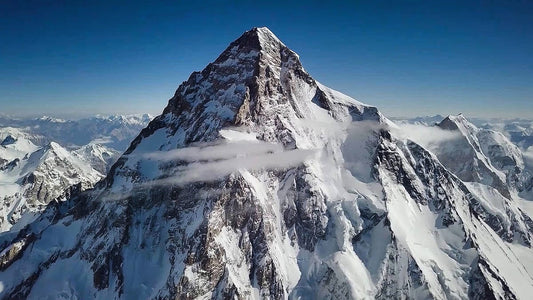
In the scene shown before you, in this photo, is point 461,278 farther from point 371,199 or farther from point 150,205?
point 150,205

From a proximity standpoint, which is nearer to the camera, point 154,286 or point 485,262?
point 154,286

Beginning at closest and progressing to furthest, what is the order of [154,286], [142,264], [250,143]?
[154,286]
[142,264]
[250,143]

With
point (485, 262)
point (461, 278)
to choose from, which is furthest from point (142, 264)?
point (485, 262)

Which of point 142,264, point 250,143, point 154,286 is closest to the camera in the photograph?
point 154,286

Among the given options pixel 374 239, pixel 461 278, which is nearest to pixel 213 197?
pixel 374 239

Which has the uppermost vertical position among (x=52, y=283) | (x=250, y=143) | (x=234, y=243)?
(x=250, y=143)

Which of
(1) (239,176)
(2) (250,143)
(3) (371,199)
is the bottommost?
(3) (371,199)

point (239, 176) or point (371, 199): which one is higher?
point (239, 176)

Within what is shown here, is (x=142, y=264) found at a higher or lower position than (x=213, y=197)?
lower

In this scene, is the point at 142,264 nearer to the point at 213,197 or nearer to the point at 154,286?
the point at 154,286
